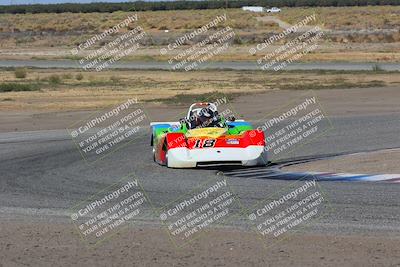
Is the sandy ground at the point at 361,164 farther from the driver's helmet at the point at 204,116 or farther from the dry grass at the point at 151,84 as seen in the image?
the dry grass at the point at 151,84

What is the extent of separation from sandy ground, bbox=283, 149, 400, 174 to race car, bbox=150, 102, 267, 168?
0.82 meters

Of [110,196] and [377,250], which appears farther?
[110,196]

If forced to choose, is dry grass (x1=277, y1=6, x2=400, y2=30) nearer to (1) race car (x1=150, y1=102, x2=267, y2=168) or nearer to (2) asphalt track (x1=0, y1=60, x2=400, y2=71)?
(2) asphalt track (x1=0, y1=60, x2=400, y2=71)

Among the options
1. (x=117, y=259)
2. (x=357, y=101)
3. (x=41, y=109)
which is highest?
(x=117, y=259)

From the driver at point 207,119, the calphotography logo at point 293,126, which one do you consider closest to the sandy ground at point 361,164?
the calphotography logo at point 293,126

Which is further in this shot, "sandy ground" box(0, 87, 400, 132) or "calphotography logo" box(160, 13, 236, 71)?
"calphotography logo" box(160, 13, 236, 71)

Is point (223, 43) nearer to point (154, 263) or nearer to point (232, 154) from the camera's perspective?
point (232, 154)

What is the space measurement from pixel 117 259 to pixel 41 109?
74.7 ft

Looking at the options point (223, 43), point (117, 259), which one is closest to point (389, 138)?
point (117, 259)

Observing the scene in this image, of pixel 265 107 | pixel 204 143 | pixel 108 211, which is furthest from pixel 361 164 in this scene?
pixel 265 107

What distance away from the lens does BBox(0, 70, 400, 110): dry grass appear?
3397 cm

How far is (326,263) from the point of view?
29.8ft

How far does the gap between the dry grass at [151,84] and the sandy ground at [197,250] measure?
70.5ft

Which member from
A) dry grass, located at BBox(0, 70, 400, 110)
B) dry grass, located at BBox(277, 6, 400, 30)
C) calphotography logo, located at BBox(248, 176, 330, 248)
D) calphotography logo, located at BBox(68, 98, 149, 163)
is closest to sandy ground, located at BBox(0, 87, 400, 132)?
calphotography logo, located at BBox(68, 98, 149, 163)
